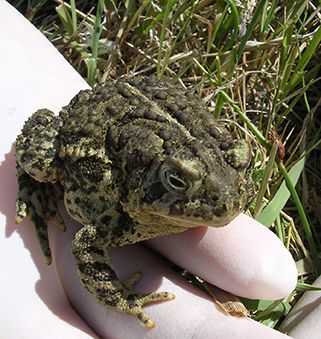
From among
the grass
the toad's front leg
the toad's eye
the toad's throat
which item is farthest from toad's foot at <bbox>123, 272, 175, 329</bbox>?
the grass

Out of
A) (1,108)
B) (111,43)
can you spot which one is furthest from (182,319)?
(111,43)

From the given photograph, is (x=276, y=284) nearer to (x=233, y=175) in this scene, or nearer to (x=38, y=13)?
(x=233, y=175)

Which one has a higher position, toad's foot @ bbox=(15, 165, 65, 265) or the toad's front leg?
toad's foot @ bbox=(15, 165, 65, 265)

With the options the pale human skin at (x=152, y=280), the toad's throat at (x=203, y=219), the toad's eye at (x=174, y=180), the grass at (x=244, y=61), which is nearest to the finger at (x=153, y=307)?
the pale human skin at (x=152, y=280)

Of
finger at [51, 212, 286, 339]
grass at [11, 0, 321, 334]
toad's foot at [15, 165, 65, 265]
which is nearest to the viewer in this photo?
finger at [51, 212, 286, 339]

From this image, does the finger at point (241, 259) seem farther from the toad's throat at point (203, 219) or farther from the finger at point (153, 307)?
the toad's throat at point (203, 219)

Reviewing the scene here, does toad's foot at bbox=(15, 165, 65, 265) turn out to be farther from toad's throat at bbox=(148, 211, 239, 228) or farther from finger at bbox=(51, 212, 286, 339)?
toad's throat at bbox=(148, 211, 239, 228)
